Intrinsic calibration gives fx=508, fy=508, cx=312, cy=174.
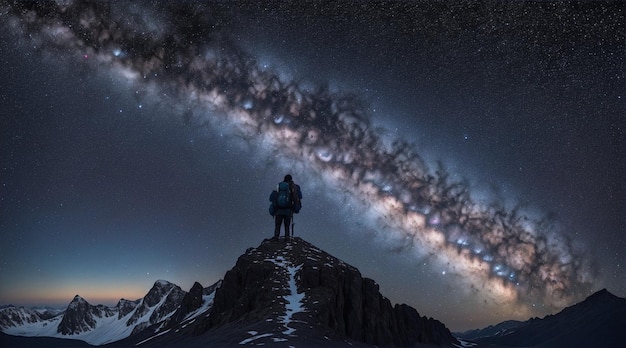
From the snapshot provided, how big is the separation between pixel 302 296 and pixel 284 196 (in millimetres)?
25921

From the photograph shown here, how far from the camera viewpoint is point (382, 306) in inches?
4156

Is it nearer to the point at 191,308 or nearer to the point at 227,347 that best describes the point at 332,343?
the point at 227,347

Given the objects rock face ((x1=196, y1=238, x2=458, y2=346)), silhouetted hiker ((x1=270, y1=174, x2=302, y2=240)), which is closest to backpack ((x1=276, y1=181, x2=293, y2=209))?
silhouetted hiker ((x1=270, y1=174, x2=302, y2=240))

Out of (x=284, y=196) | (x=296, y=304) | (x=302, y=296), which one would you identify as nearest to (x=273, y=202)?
(x=284, y=196)

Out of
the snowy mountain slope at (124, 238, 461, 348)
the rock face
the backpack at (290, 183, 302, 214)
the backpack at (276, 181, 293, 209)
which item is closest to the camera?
the backpack at (276, 181, 293, 209)

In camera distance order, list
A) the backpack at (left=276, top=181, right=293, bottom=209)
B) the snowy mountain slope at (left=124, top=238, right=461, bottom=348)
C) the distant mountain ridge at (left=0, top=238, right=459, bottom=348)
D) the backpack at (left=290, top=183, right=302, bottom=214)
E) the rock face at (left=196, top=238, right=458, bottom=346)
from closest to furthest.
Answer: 1. the backpack at (left=276, top=181, right=293, bottom=209)
2. the backpack at (left=290, top=183, right=302, bottom=214)
3. the snowy mountain slope at (left=124, top=238, right=461, bottom=348)
4. the distant mountain ridge at (left=0, top=238, right=459, bottom=348)
5. the rock face at (left=196, top=238, right=458, bottom=346)

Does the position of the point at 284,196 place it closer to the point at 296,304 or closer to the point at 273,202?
the point at 273,202

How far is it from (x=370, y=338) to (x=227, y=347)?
46.8 metres

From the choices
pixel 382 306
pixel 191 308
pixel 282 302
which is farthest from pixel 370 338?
pixel 191 308

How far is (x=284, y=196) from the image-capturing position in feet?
193

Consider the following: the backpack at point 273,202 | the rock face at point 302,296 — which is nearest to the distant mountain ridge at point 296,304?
the rock face at point 302,296

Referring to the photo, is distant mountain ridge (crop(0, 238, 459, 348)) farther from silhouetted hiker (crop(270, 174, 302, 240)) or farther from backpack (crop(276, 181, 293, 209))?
backpack (crop(276, 181, 293, 209))

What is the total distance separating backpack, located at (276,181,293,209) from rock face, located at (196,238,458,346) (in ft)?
50.5

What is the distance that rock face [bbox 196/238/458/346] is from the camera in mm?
72625
